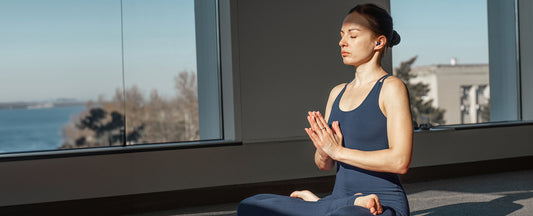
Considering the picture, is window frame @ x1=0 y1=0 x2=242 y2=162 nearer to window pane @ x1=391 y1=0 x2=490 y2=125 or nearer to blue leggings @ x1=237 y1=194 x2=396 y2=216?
window pane @ x1=391 y1=0 x2=490 y2=125

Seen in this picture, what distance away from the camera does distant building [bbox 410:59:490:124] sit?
17.4ft

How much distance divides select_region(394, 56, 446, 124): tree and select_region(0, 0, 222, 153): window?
198 cm

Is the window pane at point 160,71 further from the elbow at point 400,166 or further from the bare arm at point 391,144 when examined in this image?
the elbow at point 400,166

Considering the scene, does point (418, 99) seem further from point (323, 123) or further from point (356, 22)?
point (323, 123)

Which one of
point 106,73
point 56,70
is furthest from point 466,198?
point 56,70

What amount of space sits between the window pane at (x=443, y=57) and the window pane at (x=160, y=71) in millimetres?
2123

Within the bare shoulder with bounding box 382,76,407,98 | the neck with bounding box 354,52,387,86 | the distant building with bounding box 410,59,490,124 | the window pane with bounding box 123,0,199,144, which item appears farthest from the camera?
the distant building with bounding box 410,59,490,124

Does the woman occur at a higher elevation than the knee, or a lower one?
higher

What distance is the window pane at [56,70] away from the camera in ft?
12.4

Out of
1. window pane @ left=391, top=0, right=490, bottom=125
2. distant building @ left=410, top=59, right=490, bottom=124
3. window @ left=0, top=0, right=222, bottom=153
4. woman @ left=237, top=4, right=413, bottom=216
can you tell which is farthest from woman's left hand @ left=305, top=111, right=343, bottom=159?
distant building @ left=410, top=59, right=490, bottom=124

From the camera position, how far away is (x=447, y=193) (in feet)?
13.8

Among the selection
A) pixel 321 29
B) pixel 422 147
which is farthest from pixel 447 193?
pixel 321 29

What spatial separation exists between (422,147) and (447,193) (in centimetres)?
66

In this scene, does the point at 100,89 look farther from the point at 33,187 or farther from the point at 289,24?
the point at 289,24
